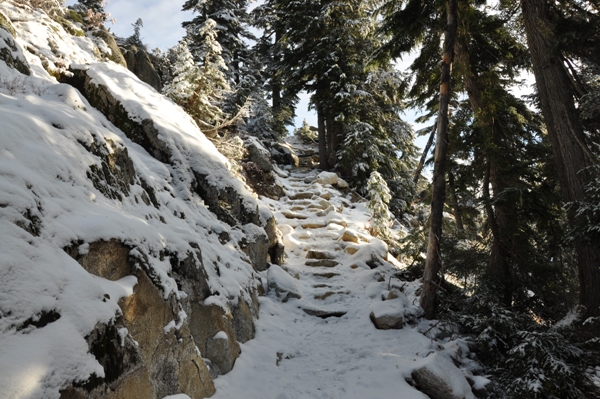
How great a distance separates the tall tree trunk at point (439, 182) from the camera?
7.26m

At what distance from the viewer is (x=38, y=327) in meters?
2.20

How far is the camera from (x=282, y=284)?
8109mm

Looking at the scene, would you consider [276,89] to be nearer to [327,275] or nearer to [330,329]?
[327,275]

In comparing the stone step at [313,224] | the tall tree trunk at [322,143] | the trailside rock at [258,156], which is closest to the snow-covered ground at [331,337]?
the stone step at [313,224]

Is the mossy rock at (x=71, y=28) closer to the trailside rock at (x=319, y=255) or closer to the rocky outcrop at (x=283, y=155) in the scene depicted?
the trailside rock at (x=319, y=255)

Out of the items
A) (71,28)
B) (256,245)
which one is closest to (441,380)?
(256,245)

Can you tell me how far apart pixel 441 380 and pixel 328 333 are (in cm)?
266

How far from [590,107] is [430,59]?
4516 mm

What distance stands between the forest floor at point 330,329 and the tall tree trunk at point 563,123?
2.97 metres

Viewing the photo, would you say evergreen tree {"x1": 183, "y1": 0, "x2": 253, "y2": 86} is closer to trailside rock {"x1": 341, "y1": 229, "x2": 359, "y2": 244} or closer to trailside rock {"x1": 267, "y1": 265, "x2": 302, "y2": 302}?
trailside rock {"x1": 341, "y1": 229, "x2": 359, "y2": 244}

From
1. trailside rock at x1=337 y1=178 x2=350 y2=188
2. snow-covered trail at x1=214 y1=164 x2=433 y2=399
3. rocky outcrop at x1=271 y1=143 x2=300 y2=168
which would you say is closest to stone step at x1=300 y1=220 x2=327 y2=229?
snow-covered trail at x1=214 y1=164 x2=433 y2=399

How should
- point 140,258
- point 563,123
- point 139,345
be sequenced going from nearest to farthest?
point 139,345, point 140,258, point 563,123

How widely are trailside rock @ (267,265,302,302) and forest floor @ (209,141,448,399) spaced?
0.08ft

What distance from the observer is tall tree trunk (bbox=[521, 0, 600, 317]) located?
19.0 ft
